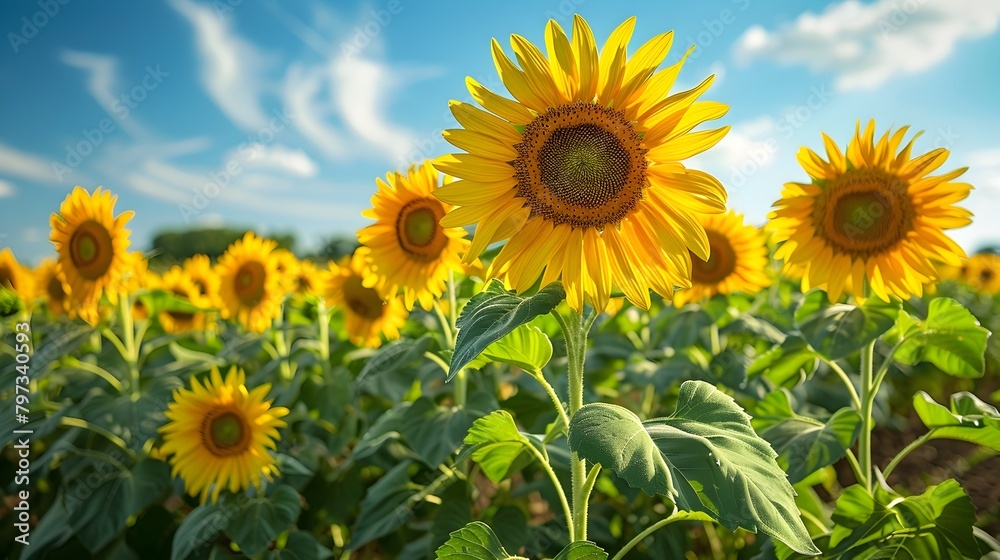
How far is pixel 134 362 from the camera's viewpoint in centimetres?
366

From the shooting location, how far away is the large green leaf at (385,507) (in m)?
Result: 2.69

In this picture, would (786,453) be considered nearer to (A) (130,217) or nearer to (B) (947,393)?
(A) (130,217)

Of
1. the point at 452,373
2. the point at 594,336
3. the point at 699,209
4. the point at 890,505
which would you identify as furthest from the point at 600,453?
the point at 594,336

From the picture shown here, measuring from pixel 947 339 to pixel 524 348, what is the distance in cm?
150

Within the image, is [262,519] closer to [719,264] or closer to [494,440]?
[494,440]

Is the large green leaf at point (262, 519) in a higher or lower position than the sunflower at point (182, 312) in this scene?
lower

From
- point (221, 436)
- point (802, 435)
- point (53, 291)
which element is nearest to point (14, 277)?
point (53, 291)

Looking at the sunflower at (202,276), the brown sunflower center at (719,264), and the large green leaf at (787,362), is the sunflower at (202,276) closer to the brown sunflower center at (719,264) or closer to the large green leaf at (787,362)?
the brown sunflower center at (719,264)

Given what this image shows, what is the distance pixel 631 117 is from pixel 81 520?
3.09m

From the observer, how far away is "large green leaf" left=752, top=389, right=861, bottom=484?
2.14 meters

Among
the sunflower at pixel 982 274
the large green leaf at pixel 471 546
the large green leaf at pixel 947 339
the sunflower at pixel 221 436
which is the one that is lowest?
the large green leaf at pixel 471 546

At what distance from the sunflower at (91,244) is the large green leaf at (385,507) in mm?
1904

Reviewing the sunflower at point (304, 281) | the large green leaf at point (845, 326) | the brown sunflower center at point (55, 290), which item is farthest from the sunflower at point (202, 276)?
the large green leaf at point (845, 326)

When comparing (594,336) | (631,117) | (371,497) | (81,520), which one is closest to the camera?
(631,117)
